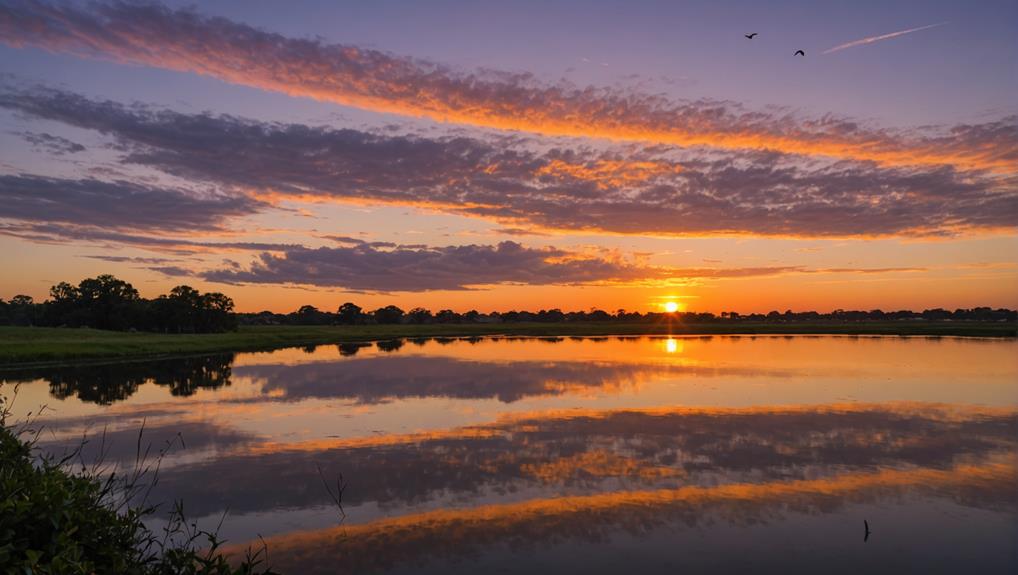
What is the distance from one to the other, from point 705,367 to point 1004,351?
40.5 metres

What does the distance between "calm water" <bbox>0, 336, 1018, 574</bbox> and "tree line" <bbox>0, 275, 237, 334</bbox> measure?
77.4 meters

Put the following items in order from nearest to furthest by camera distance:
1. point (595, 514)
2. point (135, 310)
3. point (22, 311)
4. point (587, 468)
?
point (595, 514) < point (587, 468) < point (135, 310) < point (22, 311)

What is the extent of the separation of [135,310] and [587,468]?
115 m

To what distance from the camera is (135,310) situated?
363ft

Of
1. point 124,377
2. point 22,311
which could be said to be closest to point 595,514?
point 124,377

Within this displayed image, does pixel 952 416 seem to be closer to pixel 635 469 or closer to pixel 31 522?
pixel 635 469

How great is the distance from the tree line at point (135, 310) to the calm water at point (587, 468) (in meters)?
77.4

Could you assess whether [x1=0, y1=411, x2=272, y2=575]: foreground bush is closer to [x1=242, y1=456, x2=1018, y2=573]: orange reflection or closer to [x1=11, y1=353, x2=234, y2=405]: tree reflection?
[x1=242, y1=456, x2=1018, y2=573]: orange reflection

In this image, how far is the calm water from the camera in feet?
42.4

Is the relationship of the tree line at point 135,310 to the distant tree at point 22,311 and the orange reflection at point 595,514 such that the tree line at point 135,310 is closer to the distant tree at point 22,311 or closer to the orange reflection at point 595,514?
Answer: the distant tree at point 22,311

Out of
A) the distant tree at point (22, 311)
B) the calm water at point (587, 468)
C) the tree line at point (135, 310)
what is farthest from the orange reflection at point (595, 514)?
the distant tree at point (22, 311)

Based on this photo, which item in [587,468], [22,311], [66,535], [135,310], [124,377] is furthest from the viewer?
[22,311]

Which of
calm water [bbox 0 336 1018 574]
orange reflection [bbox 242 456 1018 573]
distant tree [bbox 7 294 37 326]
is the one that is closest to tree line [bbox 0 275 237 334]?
distant tree [bbox 7 294 37 326]

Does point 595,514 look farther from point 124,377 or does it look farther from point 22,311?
point 22,311
